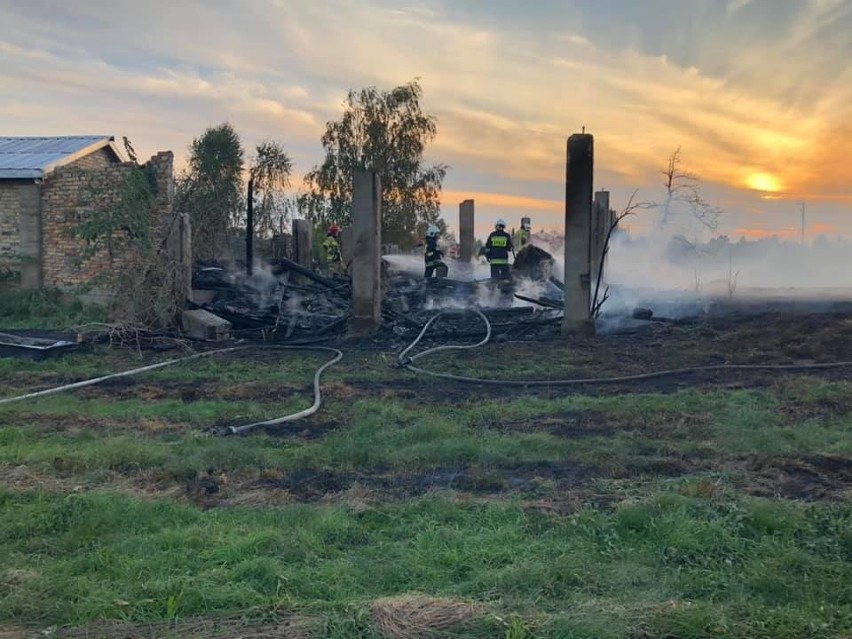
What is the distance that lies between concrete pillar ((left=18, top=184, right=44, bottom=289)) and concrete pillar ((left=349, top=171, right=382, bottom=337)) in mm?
8989

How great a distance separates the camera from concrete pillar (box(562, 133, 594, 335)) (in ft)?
42.1

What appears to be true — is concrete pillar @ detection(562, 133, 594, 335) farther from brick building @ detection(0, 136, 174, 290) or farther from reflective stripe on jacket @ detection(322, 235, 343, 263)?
brick building @ detection(0, 136, 174, 290)

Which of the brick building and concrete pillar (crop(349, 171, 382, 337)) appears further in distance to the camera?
the brick building

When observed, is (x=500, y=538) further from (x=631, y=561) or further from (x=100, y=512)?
(x=100, y=512)

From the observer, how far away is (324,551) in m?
3.94

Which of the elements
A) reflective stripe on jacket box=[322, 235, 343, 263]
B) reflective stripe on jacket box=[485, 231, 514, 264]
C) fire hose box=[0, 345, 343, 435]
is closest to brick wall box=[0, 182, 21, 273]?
reflective stripe on jacket box=[322, 235, 343, 263]

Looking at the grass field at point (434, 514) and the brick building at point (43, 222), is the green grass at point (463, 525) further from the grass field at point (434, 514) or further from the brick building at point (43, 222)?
the brick building at point (43, 222)

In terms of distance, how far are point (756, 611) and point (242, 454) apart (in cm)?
400

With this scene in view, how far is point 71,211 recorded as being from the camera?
17.2 m

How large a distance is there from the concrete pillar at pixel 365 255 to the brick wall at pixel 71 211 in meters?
5.61

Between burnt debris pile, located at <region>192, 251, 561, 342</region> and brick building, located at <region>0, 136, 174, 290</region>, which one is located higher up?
brick building, located at <region>0, 136, 174, 290</region>

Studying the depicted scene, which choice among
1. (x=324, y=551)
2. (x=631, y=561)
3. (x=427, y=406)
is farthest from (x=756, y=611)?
(x=427, y=406)

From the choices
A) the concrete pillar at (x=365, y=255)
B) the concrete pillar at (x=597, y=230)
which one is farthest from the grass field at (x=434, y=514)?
the concrete pillar at (x=597, y=230)

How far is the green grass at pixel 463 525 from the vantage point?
3291mm
